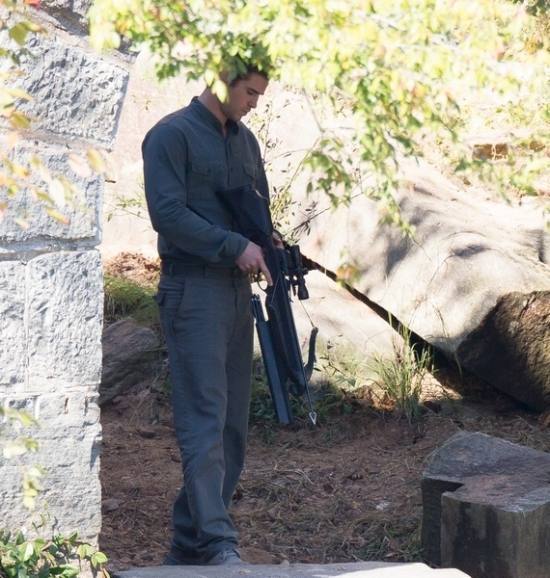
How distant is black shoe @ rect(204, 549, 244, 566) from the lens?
166 inches

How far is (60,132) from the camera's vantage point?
3602mm

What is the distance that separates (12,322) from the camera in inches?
141

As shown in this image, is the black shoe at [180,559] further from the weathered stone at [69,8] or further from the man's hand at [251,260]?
the weathered stone at [69,8]

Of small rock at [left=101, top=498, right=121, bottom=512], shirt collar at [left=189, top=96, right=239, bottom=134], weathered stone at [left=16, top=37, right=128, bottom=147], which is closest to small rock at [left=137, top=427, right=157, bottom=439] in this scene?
small rock at [left=101, top=498, right=121, bottom=512]

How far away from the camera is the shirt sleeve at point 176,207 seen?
4258 millimetres

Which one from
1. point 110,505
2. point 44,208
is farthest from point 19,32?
point 110,505

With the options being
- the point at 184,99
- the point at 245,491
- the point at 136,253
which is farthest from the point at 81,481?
the point at 184,99

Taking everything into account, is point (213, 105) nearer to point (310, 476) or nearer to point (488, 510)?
point (488, 510)

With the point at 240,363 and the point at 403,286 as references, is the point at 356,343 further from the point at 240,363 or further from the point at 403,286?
the point at 240,363

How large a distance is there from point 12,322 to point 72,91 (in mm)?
739

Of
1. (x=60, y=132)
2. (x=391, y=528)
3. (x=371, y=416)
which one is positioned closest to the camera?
(x=60, y=132)

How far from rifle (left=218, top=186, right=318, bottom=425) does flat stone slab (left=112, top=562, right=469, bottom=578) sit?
645mm

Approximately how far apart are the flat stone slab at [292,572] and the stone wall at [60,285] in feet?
0.91

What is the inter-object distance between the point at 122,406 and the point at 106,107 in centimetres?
335
